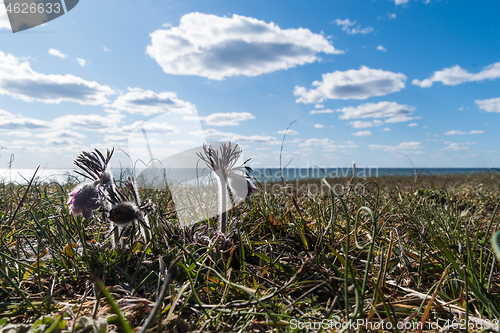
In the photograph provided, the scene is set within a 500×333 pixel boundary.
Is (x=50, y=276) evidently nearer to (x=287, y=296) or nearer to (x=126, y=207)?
(x=126, y=207)

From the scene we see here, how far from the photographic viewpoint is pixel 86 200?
1.79 m

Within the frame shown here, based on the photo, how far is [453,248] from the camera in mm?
A: 1727

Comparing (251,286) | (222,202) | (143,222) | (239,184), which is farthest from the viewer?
(239,184)

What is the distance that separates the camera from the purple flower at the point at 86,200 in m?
1.79

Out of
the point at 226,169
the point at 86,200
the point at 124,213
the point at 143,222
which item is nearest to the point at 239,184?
the point at 226,169

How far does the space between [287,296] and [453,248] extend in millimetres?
1137

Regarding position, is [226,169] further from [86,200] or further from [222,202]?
[86,200]

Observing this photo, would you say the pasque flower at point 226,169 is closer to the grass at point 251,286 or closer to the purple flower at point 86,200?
the grass at point 251,286

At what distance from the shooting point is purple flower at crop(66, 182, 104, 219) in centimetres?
179

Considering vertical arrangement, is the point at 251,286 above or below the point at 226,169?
below

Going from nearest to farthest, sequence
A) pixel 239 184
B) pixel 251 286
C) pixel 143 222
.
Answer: pixel 251 286
pixel 143 222
pixel 239 184

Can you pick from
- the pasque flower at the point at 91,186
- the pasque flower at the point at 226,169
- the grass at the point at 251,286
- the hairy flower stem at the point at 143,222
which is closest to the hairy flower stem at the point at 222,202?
the pasque flower at the point at 226,169

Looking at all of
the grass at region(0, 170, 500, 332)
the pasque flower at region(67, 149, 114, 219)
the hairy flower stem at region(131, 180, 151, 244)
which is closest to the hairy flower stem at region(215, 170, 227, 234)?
the grass at region(0, 170, 500, 332)

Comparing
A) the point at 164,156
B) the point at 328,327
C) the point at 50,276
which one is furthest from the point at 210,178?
the point at 328,327
